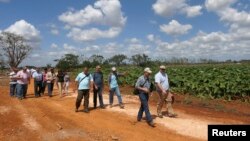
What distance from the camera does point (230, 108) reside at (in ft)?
55.8

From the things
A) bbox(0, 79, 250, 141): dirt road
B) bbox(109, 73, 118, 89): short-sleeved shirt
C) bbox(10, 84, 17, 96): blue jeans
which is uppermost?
bbox(109, 73, 118, 89): short-sleeved shirt

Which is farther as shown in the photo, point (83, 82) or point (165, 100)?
point (83, 82)

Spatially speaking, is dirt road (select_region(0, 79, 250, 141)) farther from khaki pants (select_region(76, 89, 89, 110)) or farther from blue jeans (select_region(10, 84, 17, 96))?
blue jeans (select_region(10, 84, 17, 96))

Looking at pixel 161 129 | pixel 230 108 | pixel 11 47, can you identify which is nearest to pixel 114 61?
pixel 11 47

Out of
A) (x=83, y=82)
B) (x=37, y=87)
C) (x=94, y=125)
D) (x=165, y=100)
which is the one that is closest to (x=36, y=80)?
(x=37, y=87)

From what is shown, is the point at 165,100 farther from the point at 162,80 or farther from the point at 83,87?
the point at 83,87

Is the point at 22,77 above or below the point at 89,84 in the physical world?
above

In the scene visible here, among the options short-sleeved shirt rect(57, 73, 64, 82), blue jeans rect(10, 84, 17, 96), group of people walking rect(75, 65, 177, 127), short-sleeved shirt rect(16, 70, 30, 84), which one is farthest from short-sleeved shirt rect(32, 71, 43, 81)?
group of people walking rect(75, 65, 177, 127)

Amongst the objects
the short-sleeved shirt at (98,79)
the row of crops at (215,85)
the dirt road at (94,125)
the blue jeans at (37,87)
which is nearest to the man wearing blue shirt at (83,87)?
the dirt road at (94,125)

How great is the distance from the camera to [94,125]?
11438 millimetres

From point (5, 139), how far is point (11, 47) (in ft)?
208

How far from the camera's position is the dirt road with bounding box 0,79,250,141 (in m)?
10.1

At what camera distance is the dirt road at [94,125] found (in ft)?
33.2

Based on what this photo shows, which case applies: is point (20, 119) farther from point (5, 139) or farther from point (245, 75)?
point (245, 75)
